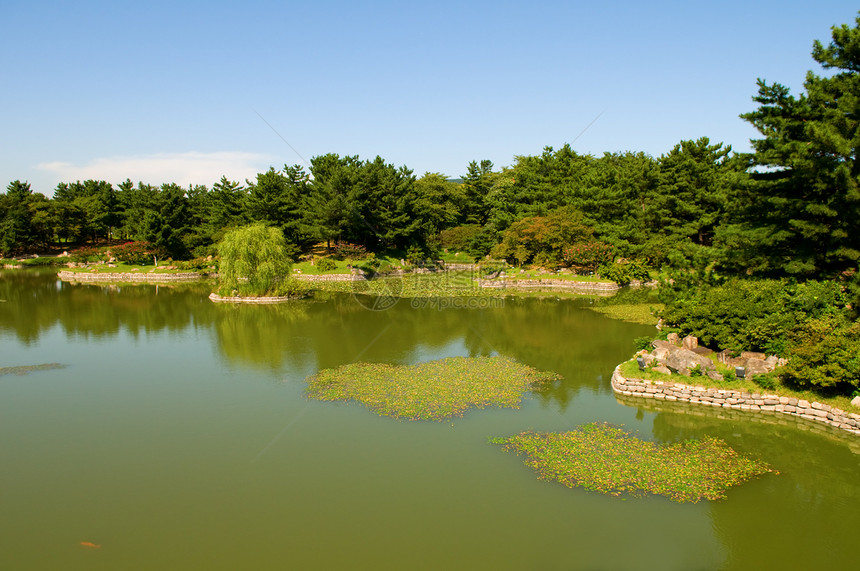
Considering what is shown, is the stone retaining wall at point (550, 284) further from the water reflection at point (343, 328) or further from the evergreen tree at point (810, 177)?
the evergreen tree at point (810, 177)

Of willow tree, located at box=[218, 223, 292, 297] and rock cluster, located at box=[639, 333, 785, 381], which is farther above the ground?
willow tree, located at box=[218, 223, 292, 297]

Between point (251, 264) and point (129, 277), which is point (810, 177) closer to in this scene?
point (251, 264)

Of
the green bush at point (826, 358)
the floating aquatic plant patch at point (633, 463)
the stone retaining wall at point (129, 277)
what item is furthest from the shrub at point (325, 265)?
the green bush at point (826, 358)

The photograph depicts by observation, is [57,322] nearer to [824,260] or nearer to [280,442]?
[280,442]

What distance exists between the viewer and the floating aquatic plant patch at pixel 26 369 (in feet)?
65.0

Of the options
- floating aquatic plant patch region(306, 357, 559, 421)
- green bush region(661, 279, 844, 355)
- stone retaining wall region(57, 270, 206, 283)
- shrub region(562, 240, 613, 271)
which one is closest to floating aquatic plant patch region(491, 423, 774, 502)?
floating aquatic plant patch region(306, 357, 559, 421)

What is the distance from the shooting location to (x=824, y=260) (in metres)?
18.7

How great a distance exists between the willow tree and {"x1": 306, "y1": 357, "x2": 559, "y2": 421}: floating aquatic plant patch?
18442mm

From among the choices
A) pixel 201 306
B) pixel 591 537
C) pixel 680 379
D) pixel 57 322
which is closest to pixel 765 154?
pixel 680 379

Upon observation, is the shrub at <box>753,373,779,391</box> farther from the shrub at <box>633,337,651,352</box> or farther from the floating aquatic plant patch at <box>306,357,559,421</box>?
the floating aquatic plant patch at <box>306,357,559,421</box>

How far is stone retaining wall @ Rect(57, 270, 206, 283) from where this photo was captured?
50.0m

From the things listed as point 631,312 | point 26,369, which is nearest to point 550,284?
point 631,312

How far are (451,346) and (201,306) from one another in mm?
20015

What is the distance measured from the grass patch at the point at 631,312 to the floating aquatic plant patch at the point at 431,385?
10985 millimetres
